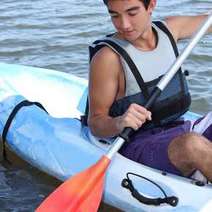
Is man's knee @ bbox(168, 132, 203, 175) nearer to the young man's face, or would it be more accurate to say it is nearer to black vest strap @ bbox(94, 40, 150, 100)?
black vest strap @ bbox(94, 40, 150, 100)

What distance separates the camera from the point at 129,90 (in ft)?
8.70

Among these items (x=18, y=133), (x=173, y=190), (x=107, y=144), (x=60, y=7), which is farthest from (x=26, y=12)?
(x=173, y=190)

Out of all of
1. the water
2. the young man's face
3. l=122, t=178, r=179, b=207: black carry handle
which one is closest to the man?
the young man's face

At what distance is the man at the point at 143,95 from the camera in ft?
8.09

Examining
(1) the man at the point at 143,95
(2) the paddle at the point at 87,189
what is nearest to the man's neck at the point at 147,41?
(1) the man at the point at 143,95

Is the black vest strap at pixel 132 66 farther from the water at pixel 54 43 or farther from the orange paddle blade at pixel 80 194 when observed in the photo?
the water at pixel 54 43

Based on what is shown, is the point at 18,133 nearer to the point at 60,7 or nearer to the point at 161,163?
the point at 161,163

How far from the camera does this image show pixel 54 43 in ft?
18.5

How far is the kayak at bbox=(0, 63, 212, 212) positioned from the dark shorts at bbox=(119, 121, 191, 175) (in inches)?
1.9

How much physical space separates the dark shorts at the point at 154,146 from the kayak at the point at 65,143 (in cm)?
Answer: 5

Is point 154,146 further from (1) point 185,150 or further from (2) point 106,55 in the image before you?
(2) point 106,55

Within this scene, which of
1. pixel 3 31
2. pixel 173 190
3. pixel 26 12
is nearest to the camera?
pixel 173 190

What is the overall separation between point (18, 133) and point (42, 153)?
246 mm

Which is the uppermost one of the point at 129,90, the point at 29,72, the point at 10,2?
the point at 129,90
